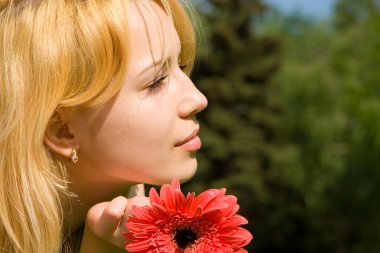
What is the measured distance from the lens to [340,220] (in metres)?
15.4

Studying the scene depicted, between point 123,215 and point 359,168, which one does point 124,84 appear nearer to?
point 123,215

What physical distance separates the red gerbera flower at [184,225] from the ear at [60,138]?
0.82ft

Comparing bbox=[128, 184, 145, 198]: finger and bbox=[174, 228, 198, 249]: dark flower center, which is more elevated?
bbox=[128, 184, 145, 198]: finger

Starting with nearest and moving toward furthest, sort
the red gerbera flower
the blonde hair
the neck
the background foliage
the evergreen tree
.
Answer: the red gerbera flower < the blonde hair < the neck < the background foliage < the evergreen tree

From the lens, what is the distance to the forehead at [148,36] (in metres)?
1.33

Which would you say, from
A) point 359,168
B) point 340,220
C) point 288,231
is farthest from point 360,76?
point 288,231

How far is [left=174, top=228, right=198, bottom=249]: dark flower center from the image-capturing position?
3.86 feet

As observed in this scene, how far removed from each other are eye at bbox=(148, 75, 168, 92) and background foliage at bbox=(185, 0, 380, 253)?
1336 centimetres

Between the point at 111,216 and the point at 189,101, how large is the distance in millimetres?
287

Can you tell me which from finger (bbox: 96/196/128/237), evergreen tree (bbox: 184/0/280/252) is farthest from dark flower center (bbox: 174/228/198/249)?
evergreen tree (bbox: 184/0/280/252)

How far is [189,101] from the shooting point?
1.37 metres

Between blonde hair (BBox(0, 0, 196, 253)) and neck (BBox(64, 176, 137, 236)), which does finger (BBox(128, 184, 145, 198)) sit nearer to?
neck (BBox(64, 176, 137, 236))

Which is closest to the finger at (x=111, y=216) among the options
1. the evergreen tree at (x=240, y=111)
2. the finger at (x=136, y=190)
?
the finger at (x=136, y=190)

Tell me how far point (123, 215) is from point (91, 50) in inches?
12.6
